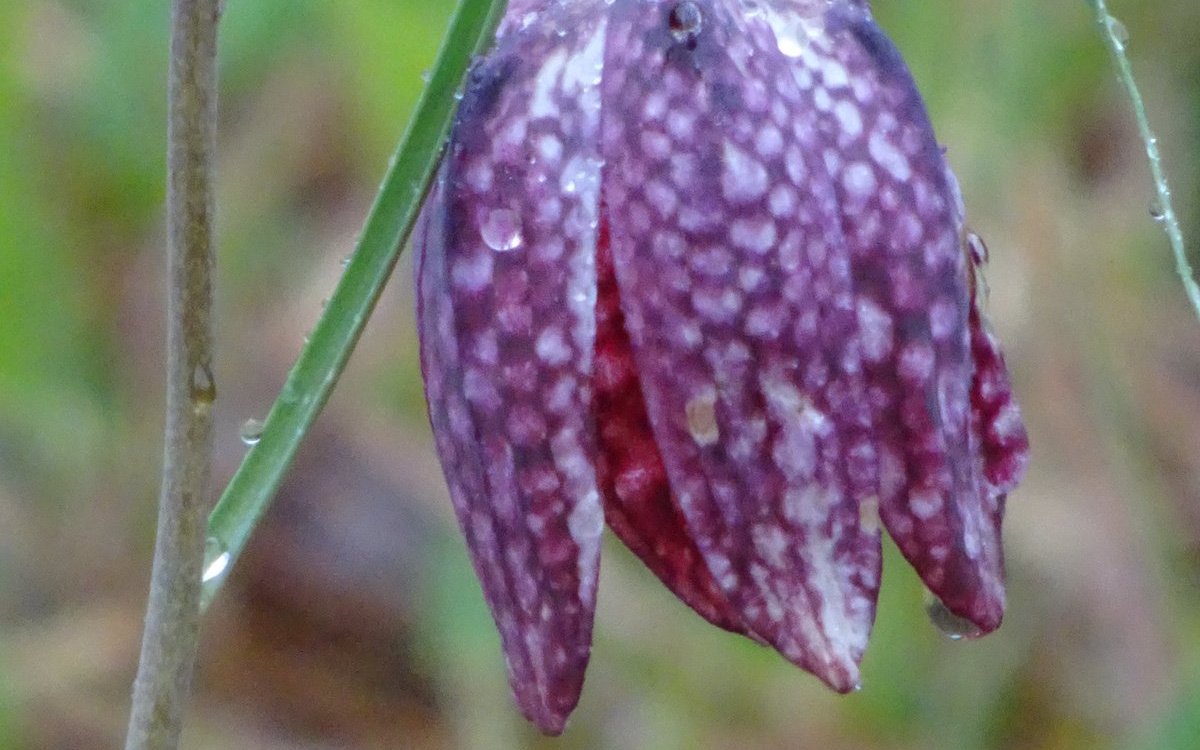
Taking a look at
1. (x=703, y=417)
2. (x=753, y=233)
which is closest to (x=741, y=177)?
(x=753, y=233)

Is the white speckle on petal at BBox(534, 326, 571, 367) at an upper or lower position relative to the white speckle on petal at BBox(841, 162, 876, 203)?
lower

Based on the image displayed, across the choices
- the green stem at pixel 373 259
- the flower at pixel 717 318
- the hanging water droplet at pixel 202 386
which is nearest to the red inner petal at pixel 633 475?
the flower at pixel 717 318

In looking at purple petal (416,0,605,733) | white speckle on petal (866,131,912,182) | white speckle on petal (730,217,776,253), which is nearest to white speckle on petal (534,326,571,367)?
purple petal (416,0,605,733)

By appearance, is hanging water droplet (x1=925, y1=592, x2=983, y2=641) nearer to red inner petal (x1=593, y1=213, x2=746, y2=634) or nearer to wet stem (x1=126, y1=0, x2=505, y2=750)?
red inner petal (x1=593, y1=213, x2=746, y2=634)

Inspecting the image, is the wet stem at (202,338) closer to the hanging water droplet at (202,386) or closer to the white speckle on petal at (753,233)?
the hanging water droplet at (202,386)

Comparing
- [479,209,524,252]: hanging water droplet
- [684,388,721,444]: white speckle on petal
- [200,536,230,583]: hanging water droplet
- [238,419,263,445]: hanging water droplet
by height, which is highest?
[479,209,524,252]: hanging water droplet

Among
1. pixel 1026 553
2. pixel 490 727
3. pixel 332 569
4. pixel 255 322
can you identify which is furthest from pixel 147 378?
pixel 1026 553

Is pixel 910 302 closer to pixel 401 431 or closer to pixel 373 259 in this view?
pixel 373 259
